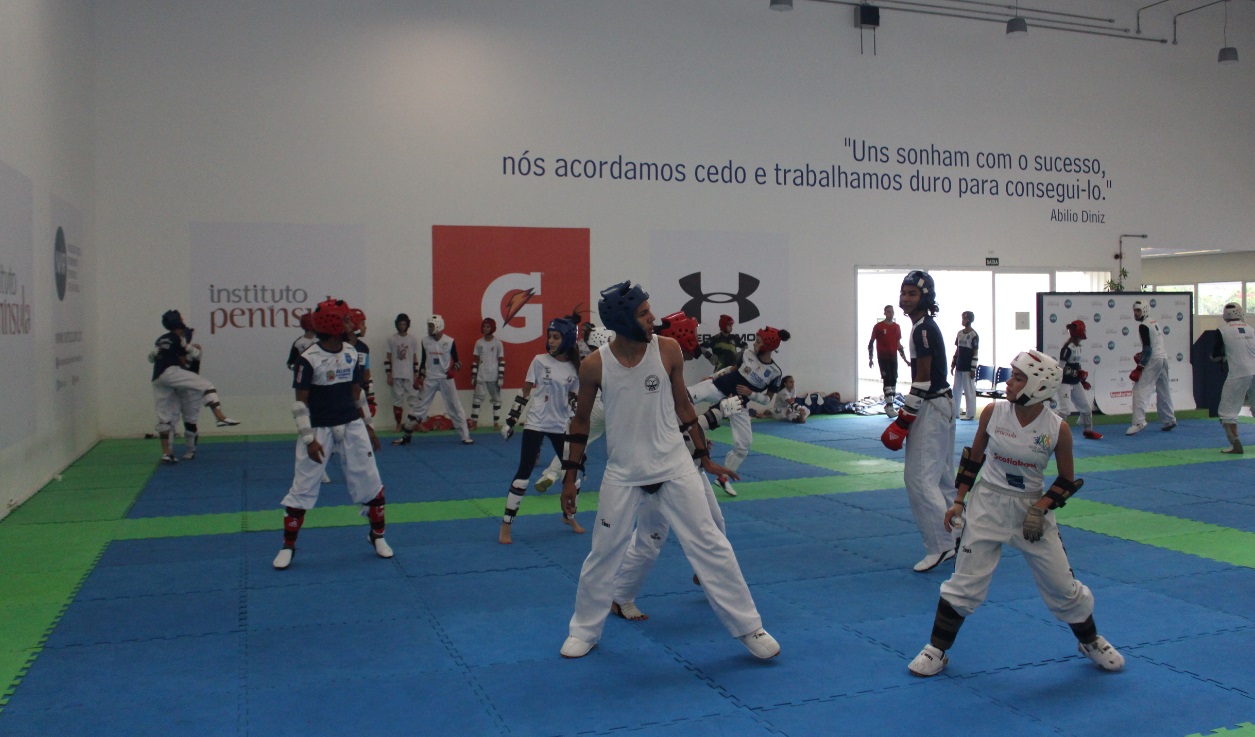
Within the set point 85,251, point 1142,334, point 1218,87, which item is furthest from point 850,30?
point 85,251

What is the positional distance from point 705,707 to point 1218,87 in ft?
69.3

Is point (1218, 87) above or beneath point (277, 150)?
above

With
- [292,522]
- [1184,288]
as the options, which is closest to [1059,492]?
[292,522]

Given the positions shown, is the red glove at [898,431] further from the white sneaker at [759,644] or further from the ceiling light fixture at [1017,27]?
the ceiling light fixture at [1017,27]

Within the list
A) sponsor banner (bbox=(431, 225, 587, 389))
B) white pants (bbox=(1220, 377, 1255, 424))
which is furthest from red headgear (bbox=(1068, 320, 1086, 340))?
sponsor banner (bbox=(431, 225, 587, 389))

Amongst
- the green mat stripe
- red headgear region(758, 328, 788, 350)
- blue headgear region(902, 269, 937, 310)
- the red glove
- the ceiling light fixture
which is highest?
the ceiling light fixture

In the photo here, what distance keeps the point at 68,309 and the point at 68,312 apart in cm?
4

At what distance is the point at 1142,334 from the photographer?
47.2 ft

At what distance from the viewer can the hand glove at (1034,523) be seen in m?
4.44

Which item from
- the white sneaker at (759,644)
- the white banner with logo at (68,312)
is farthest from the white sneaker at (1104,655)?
the white banner with logo at (68,312)

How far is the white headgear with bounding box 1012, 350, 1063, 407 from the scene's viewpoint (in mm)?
4523

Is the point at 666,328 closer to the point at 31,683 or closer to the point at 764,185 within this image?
the point at 31,683

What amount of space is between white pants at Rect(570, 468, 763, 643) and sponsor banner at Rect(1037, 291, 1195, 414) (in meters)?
12.6

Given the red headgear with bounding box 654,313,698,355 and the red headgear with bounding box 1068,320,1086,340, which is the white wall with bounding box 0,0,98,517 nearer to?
the red headgear with bounding box 654,313,698,355
